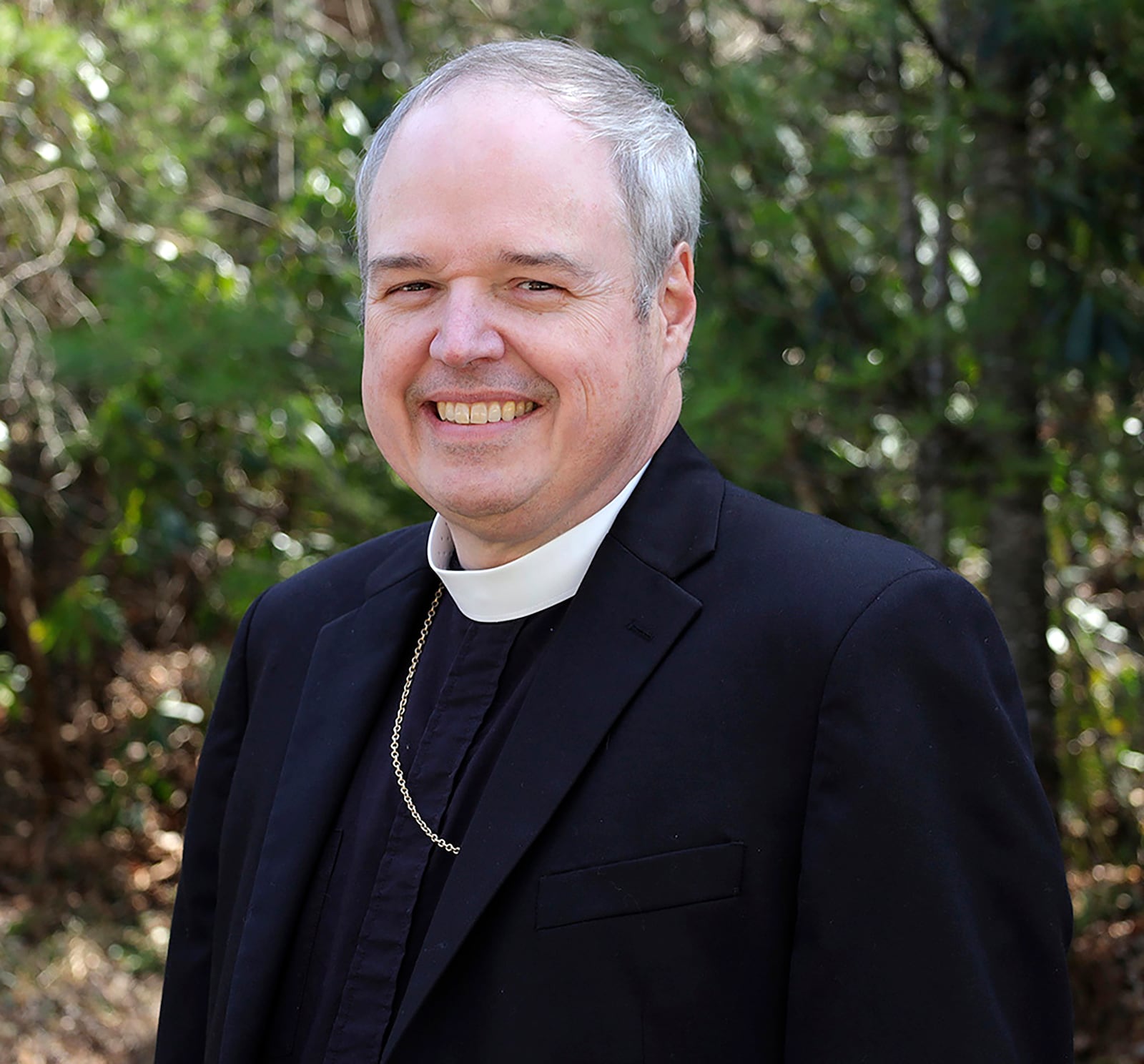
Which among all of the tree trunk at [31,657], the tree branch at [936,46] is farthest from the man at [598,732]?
the tree trunk at [31,657]

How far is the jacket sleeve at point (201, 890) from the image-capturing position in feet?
6.06

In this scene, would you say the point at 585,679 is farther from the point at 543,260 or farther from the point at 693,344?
the point at 693,344

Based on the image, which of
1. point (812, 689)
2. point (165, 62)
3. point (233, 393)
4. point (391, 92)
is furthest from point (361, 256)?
point (165, 62)

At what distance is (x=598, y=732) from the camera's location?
1.38 meters

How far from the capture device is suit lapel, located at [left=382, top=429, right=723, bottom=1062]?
1346mm

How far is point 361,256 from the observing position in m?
1.60

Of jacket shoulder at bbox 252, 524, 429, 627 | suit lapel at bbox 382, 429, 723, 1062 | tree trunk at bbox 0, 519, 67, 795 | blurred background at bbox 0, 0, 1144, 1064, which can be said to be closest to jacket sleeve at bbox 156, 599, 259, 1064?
jacket shoulder at bbox 252, 524, 429, 627

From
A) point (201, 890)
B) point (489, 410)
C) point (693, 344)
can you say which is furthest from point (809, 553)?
point (693, 344)

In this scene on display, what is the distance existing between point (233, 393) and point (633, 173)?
7.35 ft

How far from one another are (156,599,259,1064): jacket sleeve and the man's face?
568mm

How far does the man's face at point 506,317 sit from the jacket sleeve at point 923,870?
0.38m

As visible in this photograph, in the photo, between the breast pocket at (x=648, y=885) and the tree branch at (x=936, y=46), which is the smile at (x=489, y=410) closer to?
the breast pocket at (x=648, y=885)

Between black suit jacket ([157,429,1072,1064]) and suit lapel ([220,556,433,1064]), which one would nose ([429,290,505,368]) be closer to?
black suit jacket ([157,429,1072,1064])

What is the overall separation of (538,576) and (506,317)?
315 millimetres
